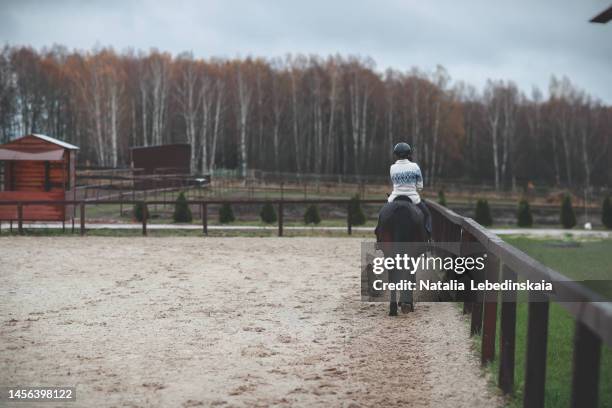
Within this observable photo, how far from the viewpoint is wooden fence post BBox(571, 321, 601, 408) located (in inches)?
102

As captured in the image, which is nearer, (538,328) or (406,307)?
(538,328)

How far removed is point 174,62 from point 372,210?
31658 millimetres

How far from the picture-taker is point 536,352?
348cm

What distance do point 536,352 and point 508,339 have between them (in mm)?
938

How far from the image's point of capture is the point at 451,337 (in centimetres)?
632

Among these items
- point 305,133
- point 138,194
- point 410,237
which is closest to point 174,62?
point 305,133

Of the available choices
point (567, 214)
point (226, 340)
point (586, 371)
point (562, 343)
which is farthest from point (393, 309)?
point (567, 214)

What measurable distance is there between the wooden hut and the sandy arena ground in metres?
9.57

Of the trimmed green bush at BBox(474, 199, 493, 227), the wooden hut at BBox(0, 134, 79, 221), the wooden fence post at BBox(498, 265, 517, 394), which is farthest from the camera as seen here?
the trimmed green bush at BBox(474, 199, 493, 227)

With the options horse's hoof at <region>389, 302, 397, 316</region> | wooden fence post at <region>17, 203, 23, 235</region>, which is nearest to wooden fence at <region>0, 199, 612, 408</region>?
horse's hoof at <region>389, 302, 397, 316</region>

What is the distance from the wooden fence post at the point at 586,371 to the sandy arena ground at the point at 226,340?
178 centimetres

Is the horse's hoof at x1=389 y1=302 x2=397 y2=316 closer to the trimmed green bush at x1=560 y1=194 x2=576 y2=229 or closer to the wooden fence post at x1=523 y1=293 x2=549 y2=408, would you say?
the wooden fence post at x1=523 y1=293 x2=549 y2=408

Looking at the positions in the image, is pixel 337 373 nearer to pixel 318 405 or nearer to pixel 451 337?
pixel 318 405

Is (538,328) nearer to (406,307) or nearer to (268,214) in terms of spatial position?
(406,307)
